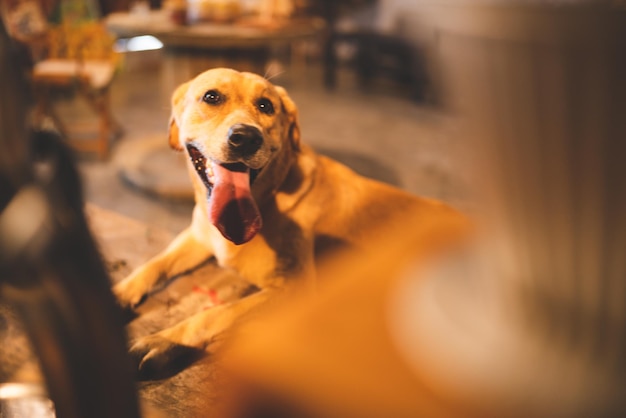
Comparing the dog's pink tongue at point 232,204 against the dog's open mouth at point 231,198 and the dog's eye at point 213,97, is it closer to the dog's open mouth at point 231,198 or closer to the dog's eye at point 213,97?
the dog's open mouth at point 231,198

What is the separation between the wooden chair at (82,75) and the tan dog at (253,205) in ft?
6.09

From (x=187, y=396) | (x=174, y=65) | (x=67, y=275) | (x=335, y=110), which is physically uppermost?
(x=67, y=275)

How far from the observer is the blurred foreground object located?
512 mm

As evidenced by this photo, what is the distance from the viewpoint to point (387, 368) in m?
0.70

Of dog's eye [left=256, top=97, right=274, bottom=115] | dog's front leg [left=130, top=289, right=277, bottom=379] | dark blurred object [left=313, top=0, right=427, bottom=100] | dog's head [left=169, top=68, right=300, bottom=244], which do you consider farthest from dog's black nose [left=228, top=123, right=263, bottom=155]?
dark blurred object [left=313, top=0, right=427, bottom=100]

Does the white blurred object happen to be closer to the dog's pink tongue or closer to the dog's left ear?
the dog's pink tongue

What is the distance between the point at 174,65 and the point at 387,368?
2604 millimetres

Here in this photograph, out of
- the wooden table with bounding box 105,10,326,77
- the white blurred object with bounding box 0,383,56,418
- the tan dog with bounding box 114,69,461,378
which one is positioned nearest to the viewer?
the white blurred object with bounding box 0,383,56,418

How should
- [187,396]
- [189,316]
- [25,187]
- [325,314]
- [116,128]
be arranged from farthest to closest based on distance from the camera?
[116,128] → [189,316] → [187,396] → [325,314] → [25,187]

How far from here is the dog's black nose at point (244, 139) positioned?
132 centimetres

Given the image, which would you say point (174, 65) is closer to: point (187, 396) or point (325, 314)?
point (187, 396)

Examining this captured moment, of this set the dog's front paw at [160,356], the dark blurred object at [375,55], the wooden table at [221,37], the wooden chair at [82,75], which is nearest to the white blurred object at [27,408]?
the dog's front paw at [160,356]

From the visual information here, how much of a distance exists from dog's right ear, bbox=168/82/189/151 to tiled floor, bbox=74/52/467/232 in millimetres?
459

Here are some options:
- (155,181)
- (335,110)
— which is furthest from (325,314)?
(335,110)
